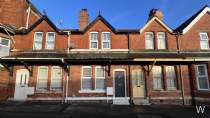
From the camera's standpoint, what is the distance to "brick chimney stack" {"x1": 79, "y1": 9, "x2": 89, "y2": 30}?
19.2 meters

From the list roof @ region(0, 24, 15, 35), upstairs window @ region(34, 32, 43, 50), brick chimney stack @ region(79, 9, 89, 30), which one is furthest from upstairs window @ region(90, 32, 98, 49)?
roof @ region(0, 24, 15, 35)

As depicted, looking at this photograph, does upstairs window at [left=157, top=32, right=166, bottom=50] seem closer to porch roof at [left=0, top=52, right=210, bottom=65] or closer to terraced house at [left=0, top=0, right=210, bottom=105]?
terraced house at [left=0, top=0, right=210, bottom=105]

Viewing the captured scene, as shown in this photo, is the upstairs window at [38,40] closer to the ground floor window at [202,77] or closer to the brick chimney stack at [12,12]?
the brick chimney stack at [12,12]

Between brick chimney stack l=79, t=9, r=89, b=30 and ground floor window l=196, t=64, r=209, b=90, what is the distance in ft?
34.4

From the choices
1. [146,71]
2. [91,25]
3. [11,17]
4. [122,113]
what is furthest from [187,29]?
[11,17]

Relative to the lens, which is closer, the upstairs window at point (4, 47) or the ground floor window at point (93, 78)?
the upstairs window at point (4, 47)

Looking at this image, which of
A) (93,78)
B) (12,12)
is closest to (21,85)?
(93,78)

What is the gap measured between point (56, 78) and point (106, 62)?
4.27 meters

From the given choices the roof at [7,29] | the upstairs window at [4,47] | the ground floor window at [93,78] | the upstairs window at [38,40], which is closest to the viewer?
the roof at [7,29]

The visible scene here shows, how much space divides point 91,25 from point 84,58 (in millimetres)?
4054

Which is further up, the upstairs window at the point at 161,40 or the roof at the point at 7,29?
the roof at the point at 7,29

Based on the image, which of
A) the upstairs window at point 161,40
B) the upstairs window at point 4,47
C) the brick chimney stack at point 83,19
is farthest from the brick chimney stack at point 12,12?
the upstairs window at point 161,40

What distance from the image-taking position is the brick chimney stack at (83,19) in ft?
63.1

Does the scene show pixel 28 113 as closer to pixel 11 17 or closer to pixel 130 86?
pixel 130 86
